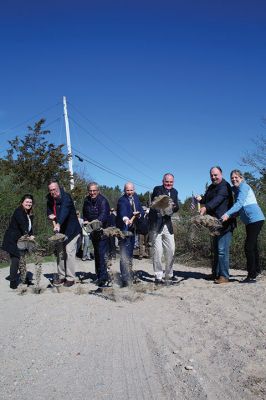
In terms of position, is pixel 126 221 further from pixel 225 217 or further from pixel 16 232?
pixel 16 232

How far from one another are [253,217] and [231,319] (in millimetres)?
2480

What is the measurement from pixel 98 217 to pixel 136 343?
11.7 feet

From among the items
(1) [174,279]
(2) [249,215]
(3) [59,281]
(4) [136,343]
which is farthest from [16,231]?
(2) [249,215]

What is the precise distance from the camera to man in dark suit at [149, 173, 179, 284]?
7773 mm

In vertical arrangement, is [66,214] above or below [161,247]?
above

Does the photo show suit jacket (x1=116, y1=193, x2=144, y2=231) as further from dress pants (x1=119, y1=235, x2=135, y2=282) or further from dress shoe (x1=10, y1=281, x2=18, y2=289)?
dress shoe (x1=10, y1=281, x2=18, y2=289)

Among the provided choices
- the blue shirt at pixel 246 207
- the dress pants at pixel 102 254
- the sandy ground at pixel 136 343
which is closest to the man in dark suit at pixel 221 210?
the blue shirt at pixel 246 207

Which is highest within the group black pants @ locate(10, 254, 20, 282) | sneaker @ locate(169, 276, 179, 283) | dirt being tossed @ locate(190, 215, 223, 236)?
dirt being tossed @ locate(190, 215, 223, 236)

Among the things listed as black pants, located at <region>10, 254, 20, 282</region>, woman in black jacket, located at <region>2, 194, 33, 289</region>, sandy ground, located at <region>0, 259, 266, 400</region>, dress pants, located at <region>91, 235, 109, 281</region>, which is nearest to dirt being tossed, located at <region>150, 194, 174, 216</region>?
dress pants, located at <region>91, 235, 109, 281</region>

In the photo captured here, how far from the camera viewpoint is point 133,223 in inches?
308

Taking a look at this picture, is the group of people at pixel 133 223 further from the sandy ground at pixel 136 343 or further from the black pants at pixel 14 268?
the sandy ground at pixel 136 343

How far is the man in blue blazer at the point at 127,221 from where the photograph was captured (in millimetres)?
7555

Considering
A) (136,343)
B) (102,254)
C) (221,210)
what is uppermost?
(221,210)

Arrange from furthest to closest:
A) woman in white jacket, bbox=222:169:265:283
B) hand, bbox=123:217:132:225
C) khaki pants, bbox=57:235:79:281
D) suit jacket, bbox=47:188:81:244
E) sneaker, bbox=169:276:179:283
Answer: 1. sneaker, bbox=169:276:179:283
2. khaki pants, bbox=57:235:79:281
3. suit jacket, bbox=47:188:81:244
4. hand, bbox=123:217:132:225
5. woman in white jacket, bbox=222:169:265:283
